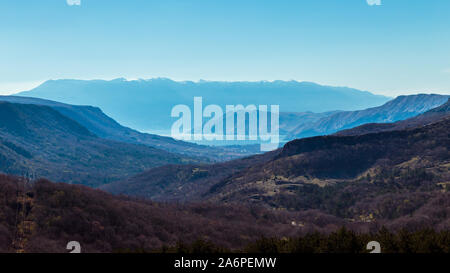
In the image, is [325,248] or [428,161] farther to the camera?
[428,161]

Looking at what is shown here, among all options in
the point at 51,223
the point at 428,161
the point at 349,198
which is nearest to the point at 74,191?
the point at 51,223

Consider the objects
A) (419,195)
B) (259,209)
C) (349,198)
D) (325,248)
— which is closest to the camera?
(325,248)

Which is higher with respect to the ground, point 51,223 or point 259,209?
point 51,223
